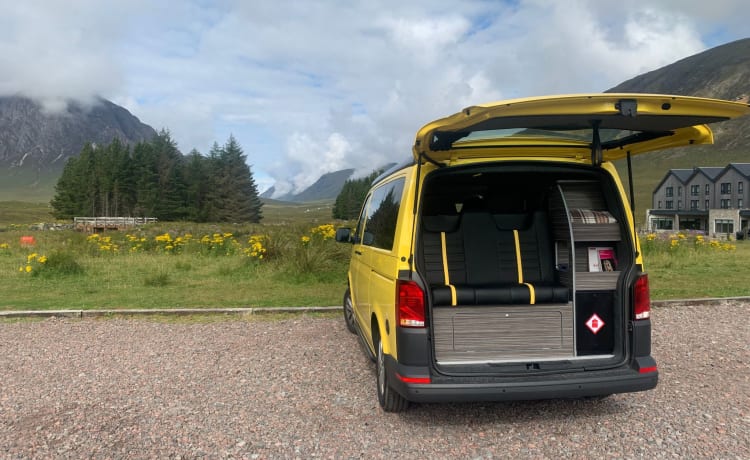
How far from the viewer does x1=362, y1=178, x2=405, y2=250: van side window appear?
183 inches

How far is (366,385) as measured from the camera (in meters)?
5.27

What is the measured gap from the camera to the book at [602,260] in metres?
4.62

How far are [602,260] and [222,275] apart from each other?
1012 centimetres

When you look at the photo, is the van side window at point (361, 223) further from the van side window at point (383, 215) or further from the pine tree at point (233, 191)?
the pine tree at point (233, 191)

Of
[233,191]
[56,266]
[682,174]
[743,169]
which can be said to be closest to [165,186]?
[233,191]

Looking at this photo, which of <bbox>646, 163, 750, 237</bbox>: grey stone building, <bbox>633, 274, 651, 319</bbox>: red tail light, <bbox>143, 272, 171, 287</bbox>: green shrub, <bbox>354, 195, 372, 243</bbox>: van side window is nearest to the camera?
<bbox>633, 274, 651, 319</bbox>: red tail light

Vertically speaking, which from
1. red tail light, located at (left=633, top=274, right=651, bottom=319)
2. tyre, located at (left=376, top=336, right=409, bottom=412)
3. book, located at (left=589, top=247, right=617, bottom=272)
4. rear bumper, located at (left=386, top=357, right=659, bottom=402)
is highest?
book, located at (left=589, top=247, right=617, bottom=272)

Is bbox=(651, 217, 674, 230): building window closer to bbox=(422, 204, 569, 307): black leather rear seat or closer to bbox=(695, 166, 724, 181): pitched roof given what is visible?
bbox=(695, 166, 724, 181): pitched roof

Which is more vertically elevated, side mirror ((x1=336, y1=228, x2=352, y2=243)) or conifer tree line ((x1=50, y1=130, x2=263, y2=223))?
conifer tree line ((x1=50, y1=130, x2=263, y2=223))

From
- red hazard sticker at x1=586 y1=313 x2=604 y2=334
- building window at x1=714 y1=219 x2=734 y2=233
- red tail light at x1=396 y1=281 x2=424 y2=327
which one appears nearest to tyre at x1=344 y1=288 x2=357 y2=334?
red tail light at x1=396 y1=281 x2=424 y2=327

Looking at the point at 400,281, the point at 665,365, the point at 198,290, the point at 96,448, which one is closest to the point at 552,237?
the point at 400,281

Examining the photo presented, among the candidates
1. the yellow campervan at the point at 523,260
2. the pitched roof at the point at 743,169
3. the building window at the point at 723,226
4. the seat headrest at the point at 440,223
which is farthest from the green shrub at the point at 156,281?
the pitched roof at the point at 743,169

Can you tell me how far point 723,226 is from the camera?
6719cm

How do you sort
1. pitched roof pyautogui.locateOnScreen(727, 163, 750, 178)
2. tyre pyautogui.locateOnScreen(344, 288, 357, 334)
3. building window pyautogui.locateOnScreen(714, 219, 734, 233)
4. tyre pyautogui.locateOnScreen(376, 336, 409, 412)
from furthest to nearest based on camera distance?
1. pitched roof pyautogui.locateOnScreen(727, 163, 750, 178)
2. building window pyautogui.locateOnScreen(714, 219, 734, 233)
3. tyre pyautogui.locateOnScreen(344, 288, 357, 334)
4. tyre pyautogui.locateOnScreen(376, 336, 409, 412)
